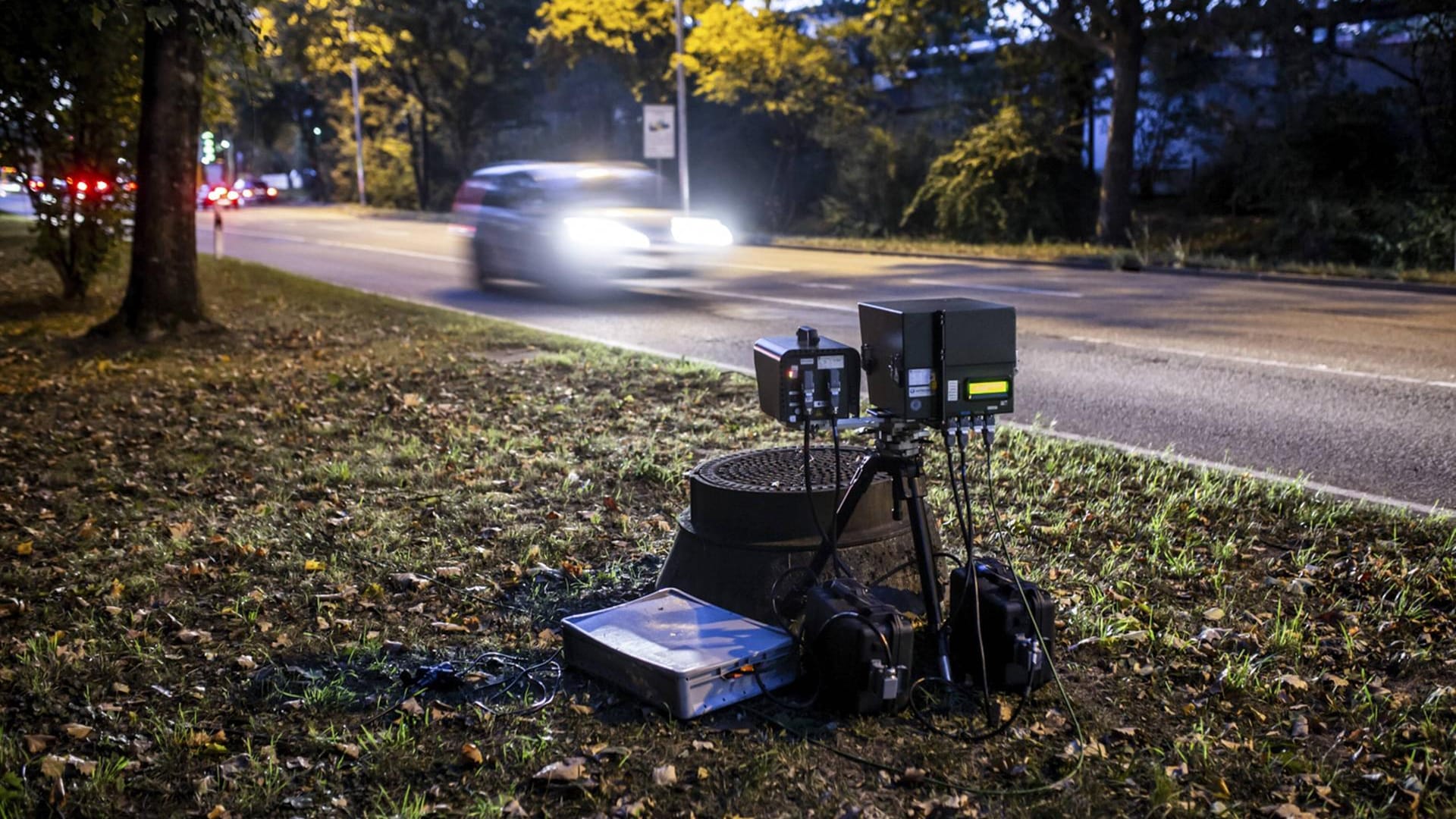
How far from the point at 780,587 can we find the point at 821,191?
112 feet

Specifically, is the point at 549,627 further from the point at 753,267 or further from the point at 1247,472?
the point at 753,267

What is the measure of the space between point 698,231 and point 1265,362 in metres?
8.86

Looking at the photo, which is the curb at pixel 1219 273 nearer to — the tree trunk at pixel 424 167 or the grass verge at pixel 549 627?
the grass verge at pixel 549 627

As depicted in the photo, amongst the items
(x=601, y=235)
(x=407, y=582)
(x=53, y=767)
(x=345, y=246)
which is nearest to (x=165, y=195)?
(x=601, y=235)

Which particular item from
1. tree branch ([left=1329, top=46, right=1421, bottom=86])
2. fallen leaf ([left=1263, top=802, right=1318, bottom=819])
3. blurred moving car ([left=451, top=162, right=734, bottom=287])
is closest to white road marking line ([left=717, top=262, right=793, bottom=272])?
blurred moving car ([left=451, top=162, right=734, bottom=287])

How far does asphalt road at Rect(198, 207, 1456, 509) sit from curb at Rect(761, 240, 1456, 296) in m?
0.52

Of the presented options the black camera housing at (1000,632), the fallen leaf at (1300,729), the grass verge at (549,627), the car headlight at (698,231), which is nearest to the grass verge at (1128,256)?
the car headlight at (698,231)

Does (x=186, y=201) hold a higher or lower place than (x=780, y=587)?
higher

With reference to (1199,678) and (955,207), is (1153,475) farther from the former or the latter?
(955,207)

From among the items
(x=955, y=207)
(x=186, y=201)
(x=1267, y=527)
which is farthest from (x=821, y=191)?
(x=1267, y=527)

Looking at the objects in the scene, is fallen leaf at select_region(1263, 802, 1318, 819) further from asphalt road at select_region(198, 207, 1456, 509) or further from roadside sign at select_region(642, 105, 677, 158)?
roadside sign at select_region(642, 105, 677, 158)

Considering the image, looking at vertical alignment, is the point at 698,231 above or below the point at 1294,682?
above

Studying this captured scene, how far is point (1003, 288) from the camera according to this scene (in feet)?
55.7

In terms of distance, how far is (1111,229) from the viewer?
24.8 meters
